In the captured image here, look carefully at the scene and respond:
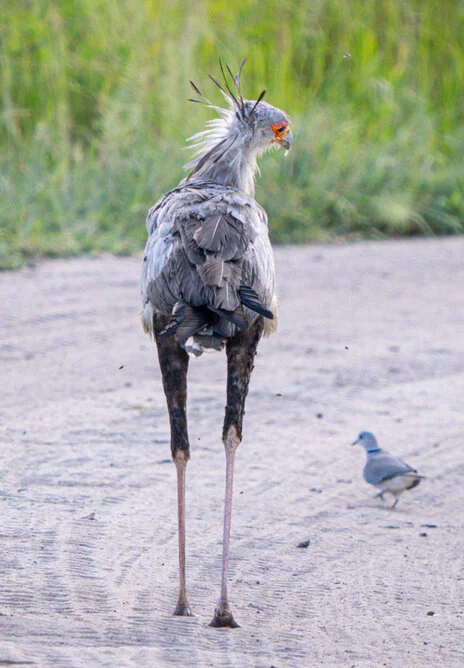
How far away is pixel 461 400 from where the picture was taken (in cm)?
604

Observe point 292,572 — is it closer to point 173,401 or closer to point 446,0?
point 173,401

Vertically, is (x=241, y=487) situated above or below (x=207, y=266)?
below

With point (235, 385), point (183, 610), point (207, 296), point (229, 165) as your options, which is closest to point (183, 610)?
point (183, 610)

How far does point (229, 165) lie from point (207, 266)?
3.05 feet

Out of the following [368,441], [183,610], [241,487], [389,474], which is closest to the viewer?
[183,610]

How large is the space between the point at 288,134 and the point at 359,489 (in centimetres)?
161

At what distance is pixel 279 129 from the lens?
423 cm

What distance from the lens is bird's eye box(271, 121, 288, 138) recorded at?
422cm

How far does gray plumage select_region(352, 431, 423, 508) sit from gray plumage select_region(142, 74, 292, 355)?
1099mm

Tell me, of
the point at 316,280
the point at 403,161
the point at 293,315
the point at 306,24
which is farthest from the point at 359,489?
the point at 306,24

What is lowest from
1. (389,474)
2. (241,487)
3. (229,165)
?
(241,487)

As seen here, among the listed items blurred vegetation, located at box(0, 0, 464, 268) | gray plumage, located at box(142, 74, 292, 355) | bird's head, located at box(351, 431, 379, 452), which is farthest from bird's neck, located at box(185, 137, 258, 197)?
blurred vegetation, located at box(0, 0, 464, 268)

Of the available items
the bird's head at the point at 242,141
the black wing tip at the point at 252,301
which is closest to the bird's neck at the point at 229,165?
the bird's head at the point at 242,141

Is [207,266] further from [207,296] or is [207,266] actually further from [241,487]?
[241,487]
